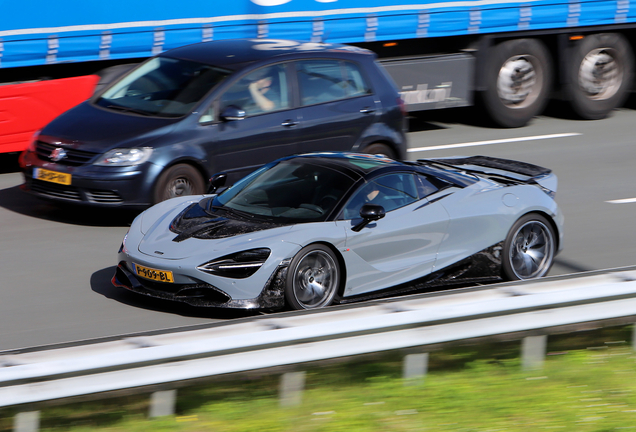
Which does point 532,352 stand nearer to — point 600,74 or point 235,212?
point 235,212

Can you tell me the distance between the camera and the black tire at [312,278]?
6.33m

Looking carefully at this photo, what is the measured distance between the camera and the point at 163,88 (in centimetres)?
963

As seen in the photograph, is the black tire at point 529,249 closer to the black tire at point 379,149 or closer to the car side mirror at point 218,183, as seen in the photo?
the car side mirror at point 218,183

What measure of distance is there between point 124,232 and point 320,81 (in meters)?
2.69

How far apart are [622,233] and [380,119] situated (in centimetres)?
281

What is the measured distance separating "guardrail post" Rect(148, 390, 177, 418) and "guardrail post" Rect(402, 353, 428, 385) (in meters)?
1.16

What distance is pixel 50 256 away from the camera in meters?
8.07

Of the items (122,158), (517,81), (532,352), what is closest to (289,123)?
(122,158)

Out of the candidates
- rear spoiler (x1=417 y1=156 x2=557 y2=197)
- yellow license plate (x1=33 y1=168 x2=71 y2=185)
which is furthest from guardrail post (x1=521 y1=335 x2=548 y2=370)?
yellow license plate (x1=33 y1=168 x2=71 y2=185)

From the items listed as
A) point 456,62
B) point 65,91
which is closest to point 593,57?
point 456,62

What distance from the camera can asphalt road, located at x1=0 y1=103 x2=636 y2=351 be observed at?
6.50 meters

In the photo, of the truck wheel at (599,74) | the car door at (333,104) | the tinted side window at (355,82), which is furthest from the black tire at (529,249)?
the truck wheel at (599,74)

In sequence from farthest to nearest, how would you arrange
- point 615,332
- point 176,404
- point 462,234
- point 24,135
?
1. point 24,135
2. point 462,234
3. point 615,332
4. point 176,404

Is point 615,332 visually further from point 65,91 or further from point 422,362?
point 65,91
